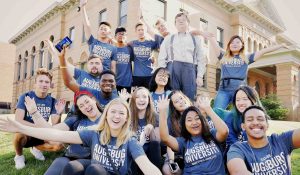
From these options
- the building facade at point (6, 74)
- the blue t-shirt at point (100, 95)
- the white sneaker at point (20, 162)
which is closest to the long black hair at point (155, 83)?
the blue t-shirt at point (100, 95)

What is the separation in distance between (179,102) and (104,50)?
2.71 metres

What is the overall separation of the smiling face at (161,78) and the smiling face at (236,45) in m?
1.48

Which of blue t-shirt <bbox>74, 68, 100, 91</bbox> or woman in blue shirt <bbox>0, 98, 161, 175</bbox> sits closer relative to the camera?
woman in blue shirt <bbox>0, 98, 161, 175</bbox>

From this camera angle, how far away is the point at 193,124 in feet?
13.1

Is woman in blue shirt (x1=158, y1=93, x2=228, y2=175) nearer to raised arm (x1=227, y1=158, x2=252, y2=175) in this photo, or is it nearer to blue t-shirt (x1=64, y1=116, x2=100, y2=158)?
raised arm (x1=227, y1=158, x2=252, y2=175)

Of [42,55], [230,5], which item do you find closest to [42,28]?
[42,55]

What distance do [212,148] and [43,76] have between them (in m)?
3.27

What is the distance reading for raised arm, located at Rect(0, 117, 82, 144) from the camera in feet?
11.5

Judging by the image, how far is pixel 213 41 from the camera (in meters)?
6.29

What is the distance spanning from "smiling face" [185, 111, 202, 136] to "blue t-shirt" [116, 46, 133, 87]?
3.10m

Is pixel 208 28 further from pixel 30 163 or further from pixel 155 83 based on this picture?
pixel 30 163

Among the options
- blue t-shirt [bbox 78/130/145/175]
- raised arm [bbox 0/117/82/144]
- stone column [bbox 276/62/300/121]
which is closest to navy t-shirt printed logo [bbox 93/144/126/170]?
blue t-shirt [bbox 78/130/145/175]

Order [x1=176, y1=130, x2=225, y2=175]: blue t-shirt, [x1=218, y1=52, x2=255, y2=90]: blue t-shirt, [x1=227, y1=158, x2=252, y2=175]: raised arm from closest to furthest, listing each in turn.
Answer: [x1=227, y1=158, x2=252, y2=175]: raised arm
[x1=176, y1=130, x2=225, y2=175]: blue t-shirt
[x1=218, y1=52, x2=255, y2=90]: blue t-shirt

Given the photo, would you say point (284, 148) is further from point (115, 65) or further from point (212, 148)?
point (115, 65)
